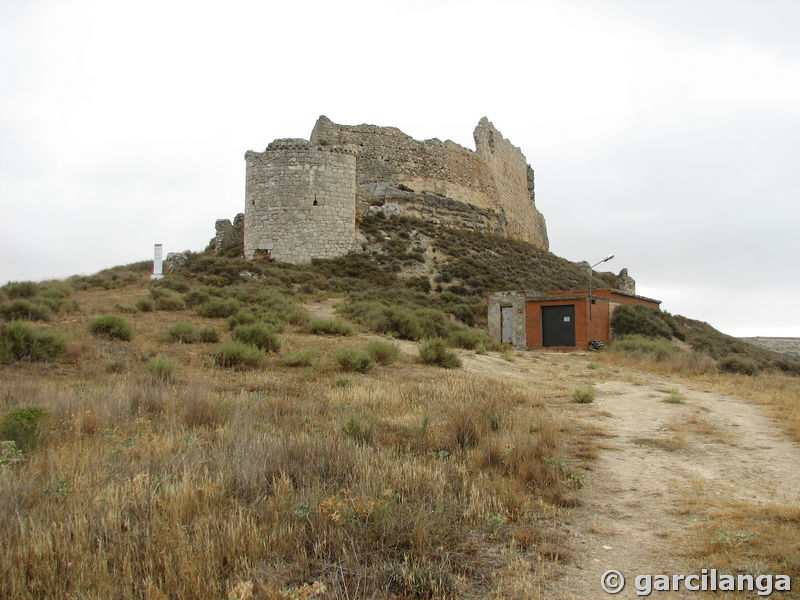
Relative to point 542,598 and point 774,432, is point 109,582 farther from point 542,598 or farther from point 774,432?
point 774,432

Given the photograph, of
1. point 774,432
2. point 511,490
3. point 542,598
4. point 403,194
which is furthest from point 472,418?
point 403,194

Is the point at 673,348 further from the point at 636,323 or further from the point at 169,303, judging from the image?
the point at 169,303

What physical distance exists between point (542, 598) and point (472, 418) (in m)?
2.90

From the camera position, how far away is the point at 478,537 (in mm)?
3352

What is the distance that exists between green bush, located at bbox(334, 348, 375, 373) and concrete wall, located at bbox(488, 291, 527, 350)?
1158 centimetres

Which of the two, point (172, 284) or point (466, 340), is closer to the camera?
point (466, 340)

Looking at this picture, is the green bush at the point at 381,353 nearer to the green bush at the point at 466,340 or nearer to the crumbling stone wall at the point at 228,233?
the green bush at the point at 466,340

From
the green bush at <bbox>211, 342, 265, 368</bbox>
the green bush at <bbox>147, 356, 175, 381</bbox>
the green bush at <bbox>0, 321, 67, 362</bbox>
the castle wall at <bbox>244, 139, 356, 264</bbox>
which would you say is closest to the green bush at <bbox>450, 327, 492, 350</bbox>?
the green bush at <bbox>211, 342, 265, 368</bbox>

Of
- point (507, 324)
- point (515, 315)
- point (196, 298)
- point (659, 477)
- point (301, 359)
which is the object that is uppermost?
point (196, 298)

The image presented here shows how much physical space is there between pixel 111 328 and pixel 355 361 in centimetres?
512

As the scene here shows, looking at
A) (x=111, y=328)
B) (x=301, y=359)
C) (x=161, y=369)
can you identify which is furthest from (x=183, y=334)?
(x=161, y=369)

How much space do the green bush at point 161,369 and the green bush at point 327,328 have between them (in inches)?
228

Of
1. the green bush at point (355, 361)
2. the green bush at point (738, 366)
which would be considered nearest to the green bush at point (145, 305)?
the green bush at point (355, 361)

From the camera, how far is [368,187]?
32.9 m
